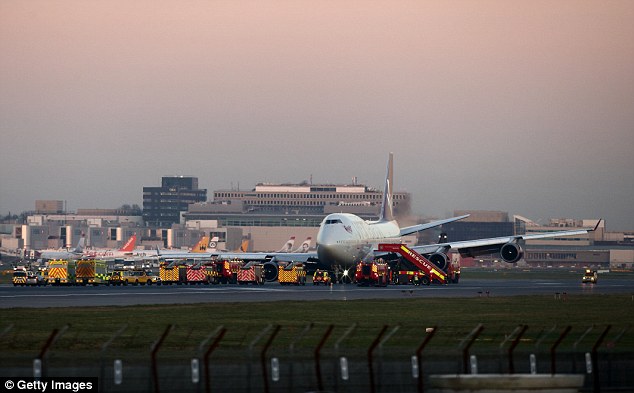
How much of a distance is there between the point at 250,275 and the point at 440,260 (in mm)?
18326

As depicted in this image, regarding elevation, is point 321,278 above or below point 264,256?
below

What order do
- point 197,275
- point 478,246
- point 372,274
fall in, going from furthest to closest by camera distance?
point 478,246 → point 197,275 → point 372,274

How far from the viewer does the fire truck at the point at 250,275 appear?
117 metres

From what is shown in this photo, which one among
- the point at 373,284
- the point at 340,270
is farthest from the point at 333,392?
the point at 340,270

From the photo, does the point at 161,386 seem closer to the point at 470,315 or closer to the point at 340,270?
the point at 470,315

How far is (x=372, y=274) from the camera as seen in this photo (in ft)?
361

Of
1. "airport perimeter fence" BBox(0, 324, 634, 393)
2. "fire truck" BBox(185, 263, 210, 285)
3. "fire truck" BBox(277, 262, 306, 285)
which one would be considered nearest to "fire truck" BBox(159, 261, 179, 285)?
"fire truck" BBox(185, 263, 210, 285)

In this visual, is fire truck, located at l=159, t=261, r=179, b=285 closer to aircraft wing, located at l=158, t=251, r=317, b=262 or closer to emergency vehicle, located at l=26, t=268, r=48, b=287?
emergency vehicle, located at l=26, t=268, r=48, b=287

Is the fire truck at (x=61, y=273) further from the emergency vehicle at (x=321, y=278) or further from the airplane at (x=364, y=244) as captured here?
the airplane at (x=364, y=244)

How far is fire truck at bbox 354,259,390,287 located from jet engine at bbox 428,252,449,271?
11.3 meters

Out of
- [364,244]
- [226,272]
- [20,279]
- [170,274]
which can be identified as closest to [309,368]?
[20,279]

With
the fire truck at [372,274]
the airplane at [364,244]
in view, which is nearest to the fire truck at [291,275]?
the airplane at [364,244]

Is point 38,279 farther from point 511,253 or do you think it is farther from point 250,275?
point 511,253

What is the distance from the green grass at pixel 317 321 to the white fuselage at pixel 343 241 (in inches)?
1360
